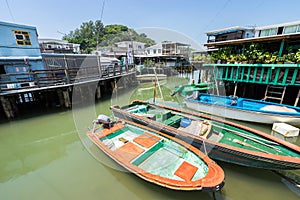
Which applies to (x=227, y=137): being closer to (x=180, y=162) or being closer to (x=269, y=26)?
(x=180, y=162)

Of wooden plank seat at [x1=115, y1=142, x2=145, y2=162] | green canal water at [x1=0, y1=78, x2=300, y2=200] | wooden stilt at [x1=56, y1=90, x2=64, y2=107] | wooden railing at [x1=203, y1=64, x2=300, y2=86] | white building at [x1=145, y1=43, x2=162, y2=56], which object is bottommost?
green canal water at [x1=0, y1=78, x2=300, y2=200]

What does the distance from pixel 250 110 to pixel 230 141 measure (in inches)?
128

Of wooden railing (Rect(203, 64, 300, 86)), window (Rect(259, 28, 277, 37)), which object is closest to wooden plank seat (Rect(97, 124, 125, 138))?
wooden railing (Rect(203, 64, 300, 86))

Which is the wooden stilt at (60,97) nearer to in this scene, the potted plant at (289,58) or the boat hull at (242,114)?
the boat hull at (242,114)

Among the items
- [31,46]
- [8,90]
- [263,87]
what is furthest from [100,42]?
[263,87]

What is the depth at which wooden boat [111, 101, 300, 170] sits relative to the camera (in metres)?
3.37

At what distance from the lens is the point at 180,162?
A: 3.67 metres

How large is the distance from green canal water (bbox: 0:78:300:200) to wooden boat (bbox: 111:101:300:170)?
60 centimetres

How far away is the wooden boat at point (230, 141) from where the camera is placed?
11.1 feet

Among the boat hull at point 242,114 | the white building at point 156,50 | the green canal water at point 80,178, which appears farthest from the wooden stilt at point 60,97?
the white building at point 156,50

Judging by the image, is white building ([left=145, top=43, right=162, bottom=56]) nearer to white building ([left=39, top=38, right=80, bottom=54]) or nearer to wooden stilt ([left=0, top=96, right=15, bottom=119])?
white building ([left=39, top=38, right=80, bottom=54])

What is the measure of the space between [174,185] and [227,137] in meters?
2.81

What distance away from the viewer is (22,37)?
31.1 ft

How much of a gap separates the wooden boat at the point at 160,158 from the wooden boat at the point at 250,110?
459cm
